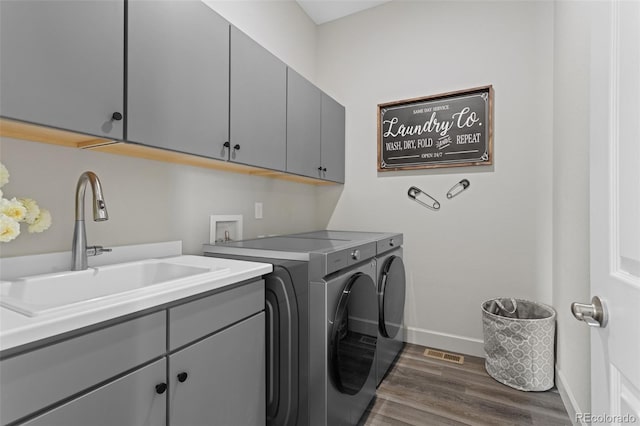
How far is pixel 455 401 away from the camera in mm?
1871

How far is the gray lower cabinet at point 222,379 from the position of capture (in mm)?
1021

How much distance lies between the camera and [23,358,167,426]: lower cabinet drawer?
0.74m

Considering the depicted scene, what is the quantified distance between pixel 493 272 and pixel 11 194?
Result: 9.17 ft

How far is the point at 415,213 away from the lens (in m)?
2.67

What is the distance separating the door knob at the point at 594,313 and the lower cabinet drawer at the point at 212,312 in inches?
41.7

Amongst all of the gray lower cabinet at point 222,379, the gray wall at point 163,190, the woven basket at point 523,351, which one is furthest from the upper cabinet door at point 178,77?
the woven basket at point 523,351

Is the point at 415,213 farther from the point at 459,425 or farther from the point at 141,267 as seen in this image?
the point at 141,267

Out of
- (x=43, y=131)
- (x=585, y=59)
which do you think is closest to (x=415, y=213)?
(x=585, y=59)

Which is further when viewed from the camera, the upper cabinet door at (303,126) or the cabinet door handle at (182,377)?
the upper cabinet door at (303,126)

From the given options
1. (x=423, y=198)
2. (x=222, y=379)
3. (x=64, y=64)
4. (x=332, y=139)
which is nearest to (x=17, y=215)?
(x=64, y=64)

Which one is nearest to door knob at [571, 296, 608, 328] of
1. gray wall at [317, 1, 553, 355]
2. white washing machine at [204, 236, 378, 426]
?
white washing machine at [204, 236, 378, 426]

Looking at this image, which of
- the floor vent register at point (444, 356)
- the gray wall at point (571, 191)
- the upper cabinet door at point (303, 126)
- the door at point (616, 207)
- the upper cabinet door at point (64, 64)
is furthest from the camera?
the floor vent register at point (444, 356)

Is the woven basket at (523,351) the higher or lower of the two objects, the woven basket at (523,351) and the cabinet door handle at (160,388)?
the lower

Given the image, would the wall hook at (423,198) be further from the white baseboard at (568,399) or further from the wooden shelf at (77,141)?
the wooden shelf at (77,141)
